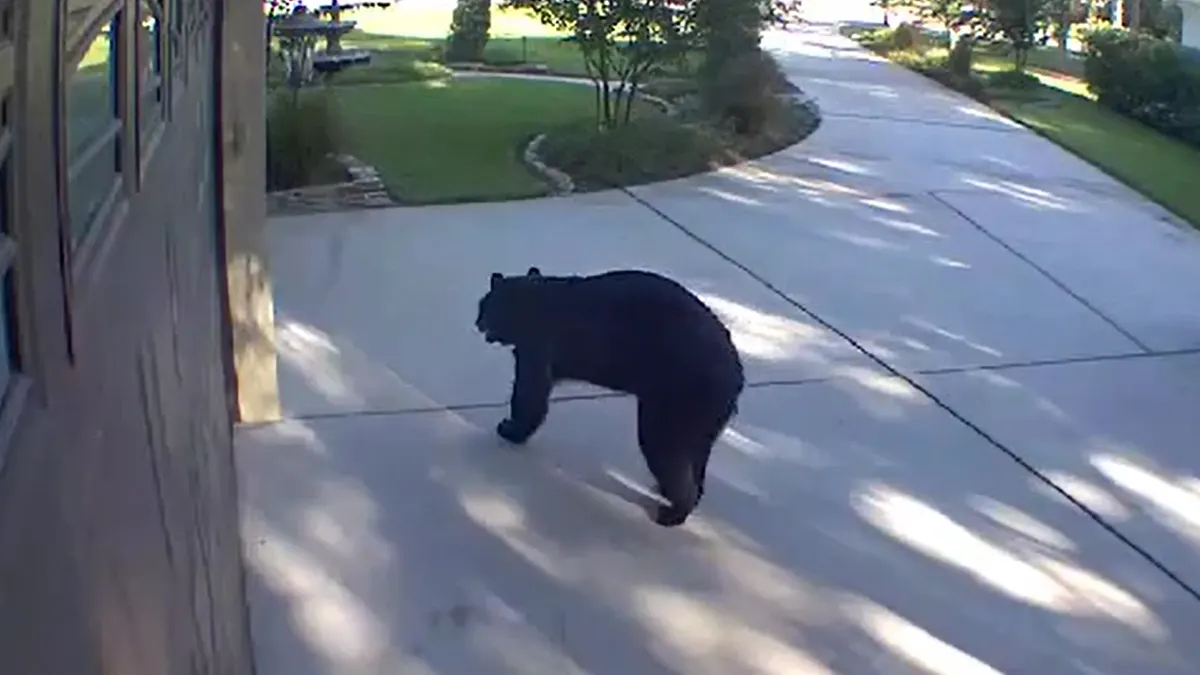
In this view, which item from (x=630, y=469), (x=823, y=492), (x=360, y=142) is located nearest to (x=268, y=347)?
(x=630, y=469)

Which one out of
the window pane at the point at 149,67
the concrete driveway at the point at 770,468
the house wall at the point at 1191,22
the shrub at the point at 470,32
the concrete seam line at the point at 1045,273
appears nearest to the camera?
the window pane at the point at 149,67

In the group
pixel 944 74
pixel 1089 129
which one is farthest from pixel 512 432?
pixel 944 74

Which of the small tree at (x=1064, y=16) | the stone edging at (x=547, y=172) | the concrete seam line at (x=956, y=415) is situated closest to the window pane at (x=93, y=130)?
the concrete seam line at (x=956, y=415)

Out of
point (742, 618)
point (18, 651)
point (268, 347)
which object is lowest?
point (742, 618)

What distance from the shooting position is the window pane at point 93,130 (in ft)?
4.85

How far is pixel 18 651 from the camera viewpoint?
100 cm

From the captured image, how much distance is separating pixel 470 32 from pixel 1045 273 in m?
8.98

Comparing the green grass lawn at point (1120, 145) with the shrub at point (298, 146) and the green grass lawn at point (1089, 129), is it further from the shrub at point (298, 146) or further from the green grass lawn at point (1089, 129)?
the shrub at point (298, 146)

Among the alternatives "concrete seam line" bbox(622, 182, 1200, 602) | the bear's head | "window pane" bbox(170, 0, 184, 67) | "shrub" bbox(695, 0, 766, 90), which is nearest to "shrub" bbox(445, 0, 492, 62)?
"shrub" bbox(695, 0, 766, 90)

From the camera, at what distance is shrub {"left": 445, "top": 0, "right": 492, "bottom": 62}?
16.1m

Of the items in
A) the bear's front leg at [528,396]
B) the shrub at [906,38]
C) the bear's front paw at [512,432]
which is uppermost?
the shrub at [906,38]

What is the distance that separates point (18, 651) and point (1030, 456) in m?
5.10

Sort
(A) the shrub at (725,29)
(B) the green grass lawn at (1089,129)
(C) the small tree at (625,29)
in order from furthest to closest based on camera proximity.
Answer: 1. (A) the shrub at (725,29)
2. (C) the small tree at (625,29)
3. (B) the green grass lawn at (1089,129)

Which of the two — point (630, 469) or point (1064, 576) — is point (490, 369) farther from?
point (1064, 576)
